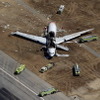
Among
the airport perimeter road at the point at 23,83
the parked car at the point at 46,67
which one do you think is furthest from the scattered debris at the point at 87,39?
the airport perimeter road at the point at 23,83

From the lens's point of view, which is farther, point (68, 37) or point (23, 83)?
point (68, 37)

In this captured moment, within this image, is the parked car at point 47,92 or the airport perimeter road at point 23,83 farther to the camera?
the airport perimeter road at point 23,83

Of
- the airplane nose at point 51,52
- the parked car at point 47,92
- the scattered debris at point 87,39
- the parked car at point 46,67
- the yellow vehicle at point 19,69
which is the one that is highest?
the scattered debris at point 87,39

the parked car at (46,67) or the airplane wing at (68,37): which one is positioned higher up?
the airplane wing at (68,37)

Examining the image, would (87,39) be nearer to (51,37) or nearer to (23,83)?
(51,37)

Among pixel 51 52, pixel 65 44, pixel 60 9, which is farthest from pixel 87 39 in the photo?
pixel 60 9

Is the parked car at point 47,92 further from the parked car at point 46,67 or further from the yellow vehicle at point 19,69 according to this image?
the yellow vehicle at point 19,69

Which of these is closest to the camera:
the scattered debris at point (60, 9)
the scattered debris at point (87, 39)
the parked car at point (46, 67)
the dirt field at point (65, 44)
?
the dirt field at point (65, 44)

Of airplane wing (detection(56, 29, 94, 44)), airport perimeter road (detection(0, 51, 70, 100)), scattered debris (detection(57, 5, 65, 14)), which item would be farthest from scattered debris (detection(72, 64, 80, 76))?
scattered debris (detection(57, 5, 65, 14))
